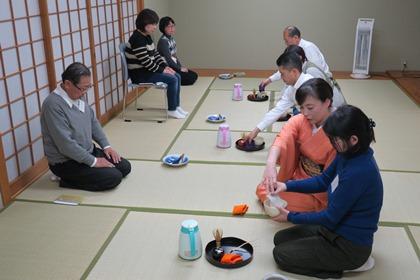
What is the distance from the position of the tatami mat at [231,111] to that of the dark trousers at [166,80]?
0.30 m

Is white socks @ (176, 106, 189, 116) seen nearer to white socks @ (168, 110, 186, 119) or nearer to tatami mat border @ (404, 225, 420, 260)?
white socks @ (168, 110, 186, 119)

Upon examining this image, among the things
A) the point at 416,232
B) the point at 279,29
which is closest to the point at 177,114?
the point at 416,232

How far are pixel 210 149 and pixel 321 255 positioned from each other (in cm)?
190

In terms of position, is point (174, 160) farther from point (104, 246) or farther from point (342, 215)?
point (342, 215)

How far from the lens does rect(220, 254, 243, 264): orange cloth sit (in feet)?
7.32

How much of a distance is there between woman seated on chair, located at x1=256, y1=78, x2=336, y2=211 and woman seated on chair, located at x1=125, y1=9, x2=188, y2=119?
221 cm

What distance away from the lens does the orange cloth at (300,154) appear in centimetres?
254

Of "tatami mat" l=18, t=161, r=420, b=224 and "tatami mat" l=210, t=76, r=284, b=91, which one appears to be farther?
"tatami mat" l=210, t=76, r=284, b=91

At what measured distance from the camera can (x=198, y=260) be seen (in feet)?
7.52

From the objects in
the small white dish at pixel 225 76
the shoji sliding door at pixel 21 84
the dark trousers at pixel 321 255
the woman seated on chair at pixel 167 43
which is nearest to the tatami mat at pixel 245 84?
the small white dish at pixel 225 76

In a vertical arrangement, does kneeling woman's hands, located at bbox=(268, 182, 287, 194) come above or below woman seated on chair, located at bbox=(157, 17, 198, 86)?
below

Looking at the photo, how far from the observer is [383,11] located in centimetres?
678

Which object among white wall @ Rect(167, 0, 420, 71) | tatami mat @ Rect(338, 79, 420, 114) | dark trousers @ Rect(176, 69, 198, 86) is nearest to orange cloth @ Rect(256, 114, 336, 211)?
tatami mat @ Rect(338, 79, 420, 114)

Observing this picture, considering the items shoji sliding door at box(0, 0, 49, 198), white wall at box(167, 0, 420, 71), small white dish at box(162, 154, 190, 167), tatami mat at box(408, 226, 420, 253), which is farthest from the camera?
white wall at box(167, 0, 420, 71)
